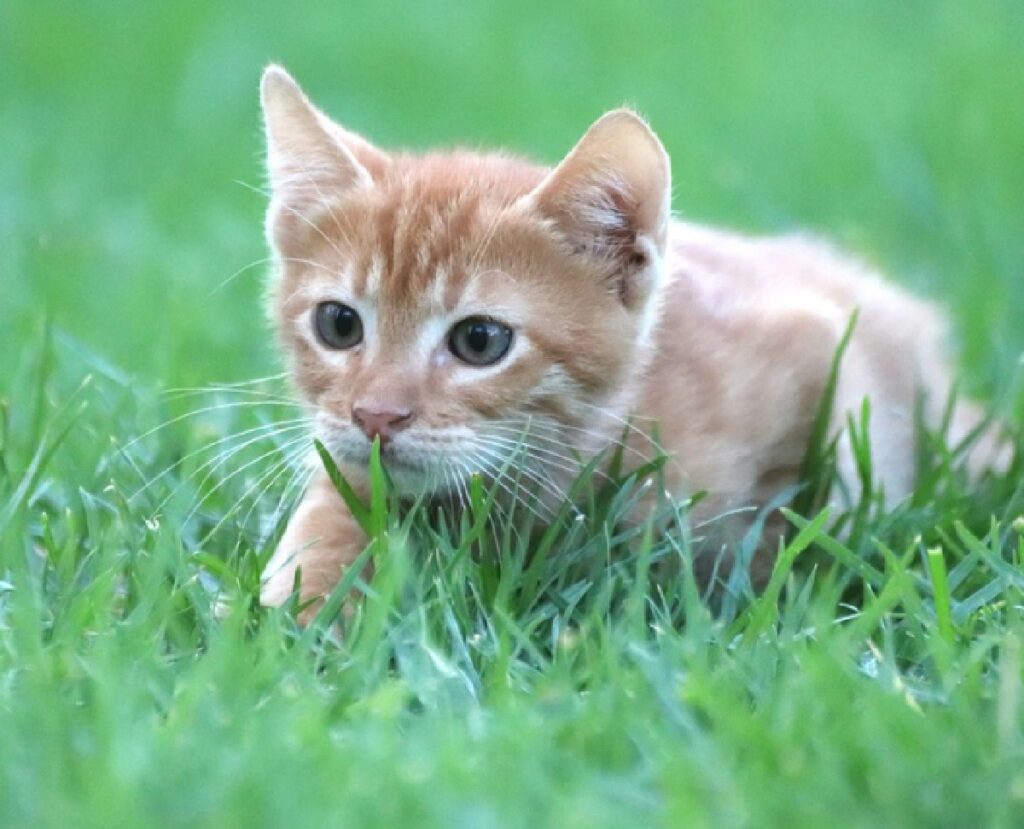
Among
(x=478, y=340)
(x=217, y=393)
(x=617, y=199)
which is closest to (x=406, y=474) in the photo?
(x=478, y=340)

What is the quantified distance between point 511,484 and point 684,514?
12.3 inches

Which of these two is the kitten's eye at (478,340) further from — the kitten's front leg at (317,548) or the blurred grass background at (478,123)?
the blurred grass background at (478,123)

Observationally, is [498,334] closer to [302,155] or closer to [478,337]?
[478,337]

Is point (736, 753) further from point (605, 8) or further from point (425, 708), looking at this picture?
point (605, 8)

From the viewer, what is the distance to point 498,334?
8.89 feet

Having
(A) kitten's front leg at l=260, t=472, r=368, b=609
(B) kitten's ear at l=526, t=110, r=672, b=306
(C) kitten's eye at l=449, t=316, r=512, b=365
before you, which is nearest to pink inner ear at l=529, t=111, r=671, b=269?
(B) kitten's ear at l=526, t=110, r=672, b=306

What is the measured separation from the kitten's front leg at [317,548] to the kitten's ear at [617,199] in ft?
1.98

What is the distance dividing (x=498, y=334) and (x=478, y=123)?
11.8ft

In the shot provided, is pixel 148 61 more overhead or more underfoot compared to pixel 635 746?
more underfoot

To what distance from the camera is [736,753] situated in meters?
1.89

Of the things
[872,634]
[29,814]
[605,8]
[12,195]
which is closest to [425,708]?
[29,814]

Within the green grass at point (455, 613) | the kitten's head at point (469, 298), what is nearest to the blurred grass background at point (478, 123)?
the green grass at point (455, 613)

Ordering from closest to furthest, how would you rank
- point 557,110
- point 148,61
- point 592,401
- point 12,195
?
point 592,401 → point 12,195 → point 557,110 → point 148,61

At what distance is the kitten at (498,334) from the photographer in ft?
8.71
